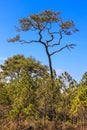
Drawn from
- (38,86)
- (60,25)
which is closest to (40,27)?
(60,25)

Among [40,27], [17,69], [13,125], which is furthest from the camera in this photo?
[17,69]

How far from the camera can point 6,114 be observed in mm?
22078

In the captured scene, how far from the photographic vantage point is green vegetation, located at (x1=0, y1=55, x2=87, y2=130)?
70.3ft

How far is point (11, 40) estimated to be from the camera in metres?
30.9

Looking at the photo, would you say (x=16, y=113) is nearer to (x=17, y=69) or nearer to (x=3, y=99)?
(x=3, y=99)

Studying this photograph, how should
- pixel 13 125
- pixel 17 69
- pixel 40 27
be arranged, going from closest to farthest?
pixel 13 125 < pixel 40 27 < pixel 17 69

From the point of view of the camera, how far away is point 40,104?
2247 centimetres

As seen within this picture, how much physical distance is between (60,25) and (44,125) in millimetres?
11141

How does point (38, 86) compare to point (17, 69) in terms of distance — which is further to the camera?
point (17, 69)

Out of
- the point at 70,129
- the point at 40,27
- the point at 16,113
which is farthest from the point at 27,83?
the point at 40,27

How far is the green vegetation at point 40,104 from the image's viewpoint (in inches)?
843

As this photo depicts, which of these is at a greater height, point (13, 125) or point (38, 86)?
point (38, 86)

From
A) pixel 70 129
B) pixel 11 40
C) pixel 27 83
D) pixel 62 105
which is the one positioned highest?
pixel 11 40

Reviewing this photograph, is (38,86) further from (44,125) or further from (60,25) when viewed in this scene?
(60,25)
